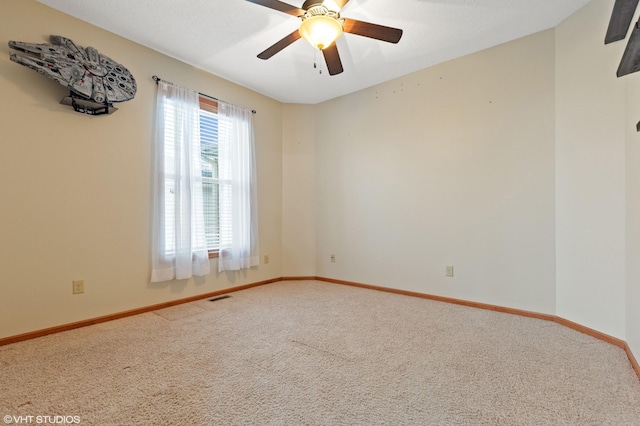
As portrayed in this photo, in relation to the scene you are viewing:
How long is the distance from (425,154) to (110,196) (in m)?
3.33

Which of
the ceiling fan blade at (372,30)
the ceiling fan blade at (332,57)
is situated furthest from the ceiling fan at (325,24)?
the ceiling fan blade at (332,57)

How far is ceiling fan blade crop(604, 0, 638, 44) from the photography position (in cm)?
110

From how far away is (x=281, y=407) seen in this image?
4.75ft

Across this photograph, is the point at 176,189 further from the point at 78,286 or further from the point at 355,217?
the point at 355,217

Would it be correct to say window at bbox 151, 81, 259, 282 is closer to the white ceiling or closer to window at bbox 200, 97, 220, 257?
window at bbox 200, 97, 220, 257

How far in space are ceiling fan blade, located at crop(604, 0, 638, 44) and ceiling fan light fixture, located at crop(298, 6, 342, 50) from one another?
144 centimetres

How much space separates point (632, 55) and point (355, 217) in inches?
120

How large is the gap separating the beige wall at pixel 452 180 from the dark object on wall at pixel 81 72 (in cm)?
259

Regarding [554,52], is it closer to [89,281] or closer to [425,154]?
[425,154]

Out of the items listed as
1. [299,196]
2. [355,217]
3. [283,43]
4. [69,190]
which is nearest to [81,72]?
[69,190]

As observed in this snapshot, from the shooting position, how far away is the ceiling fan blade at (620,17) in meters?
1.10

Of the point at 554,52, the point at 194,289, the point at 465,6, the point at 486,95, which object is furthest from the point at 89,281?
the point at 554,52

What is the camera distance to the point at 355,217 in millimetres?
4051

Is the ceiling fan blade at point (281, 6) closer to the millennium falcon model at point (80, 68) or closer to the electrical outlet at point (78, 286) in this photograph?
the millennium falcon model at point (80, 68)
